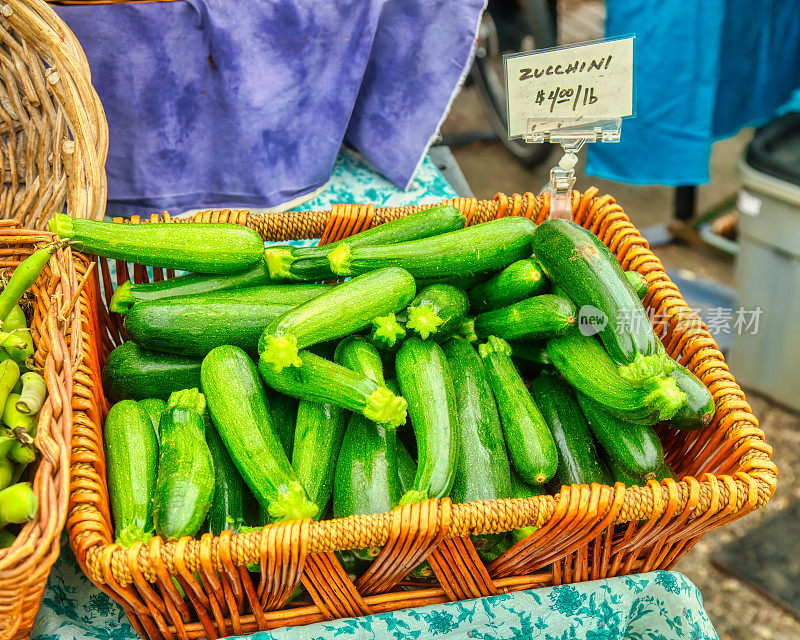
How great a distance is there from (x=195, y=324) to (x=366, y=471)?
348mm

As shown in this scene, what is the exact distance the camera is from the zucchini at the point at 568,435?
103 centimetres

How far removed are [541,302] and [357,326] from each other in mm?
288

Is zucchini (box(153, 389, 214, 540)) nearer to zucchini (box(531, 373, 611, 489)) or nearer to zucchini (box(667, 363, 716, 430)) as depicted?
zucchini (box(531, 373, 611, 489))

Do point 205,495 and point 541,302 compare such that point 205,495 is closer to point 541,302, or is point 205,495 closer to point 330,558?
point 330,558

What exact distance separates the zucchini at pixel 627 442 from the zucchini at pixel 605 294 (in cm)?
8

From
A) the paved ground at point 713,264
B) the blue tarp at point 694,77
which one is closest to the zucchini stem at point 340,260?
the paved ground at point 713,264

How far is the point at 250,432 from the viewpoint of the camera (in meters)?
0.95

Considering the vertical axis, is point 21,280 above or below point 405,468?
above

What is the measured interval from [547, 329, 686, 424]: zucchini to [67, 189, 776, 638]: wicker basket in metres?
0.11

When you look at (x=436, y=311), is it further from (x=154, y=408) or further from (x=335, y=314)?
(x=154, y=408)

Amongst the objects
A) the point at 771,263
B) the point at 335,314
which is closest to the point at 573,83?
the point at 335,314

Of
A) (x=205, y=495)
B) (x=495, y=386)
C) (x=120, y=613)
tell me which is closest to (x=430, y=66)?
(x=495, y=386)

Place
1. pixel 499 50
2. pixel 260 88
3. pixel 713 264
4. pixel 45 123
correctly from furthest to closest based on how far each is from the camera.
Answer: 1. pixel 499 50
2. pixel 713 264
3. pixel 260 88
4. pixel 45 123

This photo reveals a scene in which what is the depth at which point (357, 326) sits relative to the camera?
1.06 m
